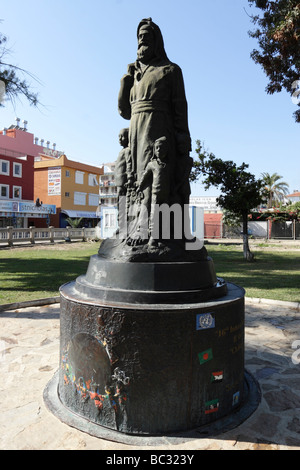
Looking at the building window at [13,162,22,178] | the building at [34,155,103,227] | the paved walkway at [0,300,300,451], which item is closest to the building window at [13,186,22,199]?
the building window at [13,162,22,178]

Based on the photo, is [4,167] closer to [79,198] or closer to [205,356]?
[79,198]

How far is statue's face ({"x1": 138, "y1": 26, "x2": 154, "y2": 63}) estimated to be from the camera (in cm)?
338

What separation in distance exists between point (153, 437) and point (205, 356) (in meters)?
0.71

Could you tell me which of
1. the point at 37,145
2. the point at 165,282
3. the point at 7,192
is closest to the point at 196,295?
the point at 165,282

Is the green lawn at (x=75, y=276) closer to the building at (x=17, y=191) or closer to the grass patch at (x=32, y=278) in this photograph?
the grass patch at (x=32, y=278)

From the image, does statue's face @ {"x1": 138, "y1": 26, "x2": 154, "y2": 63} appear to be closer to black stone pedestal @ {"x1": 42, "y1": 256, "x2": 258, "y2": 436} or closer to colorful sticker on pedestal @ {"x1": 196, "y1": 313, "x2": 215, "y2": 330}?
black stone pedestal @ {"x1": 42, "y1": 256, "x2": 258, "y2": 436}

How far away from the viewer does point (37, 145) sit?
145ft

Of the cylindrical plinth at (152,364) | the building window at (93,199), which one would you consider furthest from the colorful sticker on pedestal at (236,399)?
the building window at (93,199)

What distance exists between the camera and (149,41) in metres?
3.41

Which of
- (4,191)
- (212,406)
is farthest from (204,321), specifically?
(4,191)

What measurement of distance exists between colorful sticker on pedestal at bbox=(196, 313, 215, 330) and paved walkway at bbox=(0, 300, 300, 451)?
82cm

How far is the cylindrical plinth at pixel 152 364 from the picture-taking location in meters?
2.59

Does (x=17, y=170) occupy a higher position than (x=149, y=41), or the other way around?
(x=17, y=170)

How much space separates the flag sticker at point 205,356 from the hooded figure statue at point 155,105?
1.38m
